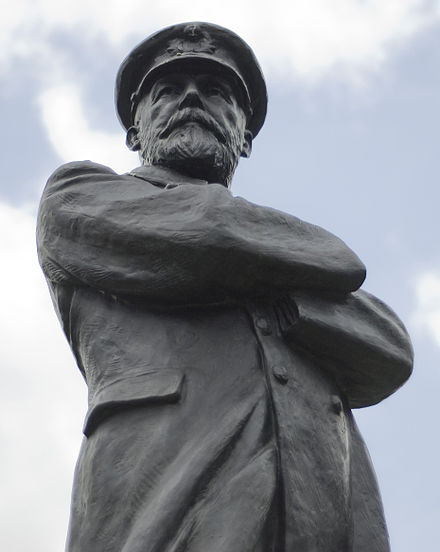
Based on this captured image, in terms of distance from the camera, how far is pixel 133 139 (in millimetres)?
5965

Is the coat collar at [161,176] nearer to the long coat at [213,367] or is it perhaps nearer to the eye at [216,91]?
the long coat at [213,367]

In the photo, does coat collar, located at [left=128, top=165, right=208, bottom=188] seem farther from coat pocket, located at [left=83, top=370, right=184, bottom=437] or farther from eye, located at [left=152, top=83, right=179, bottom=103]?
coat pocket, located at [left=83, top=370, right=184, bottom=437]

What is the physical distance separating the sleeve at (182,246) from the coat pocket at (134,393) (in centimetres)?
36

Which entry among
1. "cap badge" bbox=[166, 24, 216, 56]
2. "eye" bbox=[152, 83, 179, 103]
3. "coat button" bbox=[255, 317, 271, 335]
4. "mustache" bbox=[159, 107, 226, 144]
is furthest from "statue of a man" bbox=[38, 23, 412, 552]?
"cap badge" bbox=[166, 24, 216, 56]

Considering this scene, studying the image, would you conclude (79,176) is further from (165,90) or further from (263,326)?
(263,326)

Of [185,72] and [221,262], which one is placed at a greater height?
[185,72]

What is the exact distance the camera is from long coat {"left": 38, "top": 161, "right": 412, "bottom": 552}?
13.5ft

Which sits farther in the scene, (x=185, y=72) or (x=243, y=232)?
(x=185, y=72)

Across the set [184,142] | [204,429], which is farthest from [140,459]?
[184,142]

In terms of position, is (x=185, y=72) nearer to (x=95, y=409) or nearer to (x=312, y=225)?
(x=312, y=225)

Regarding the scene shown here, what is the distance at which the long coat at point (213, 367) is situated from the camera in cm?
412

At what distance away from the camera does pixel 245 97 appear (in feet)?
19.2

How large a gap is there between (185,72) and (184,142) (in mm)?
471

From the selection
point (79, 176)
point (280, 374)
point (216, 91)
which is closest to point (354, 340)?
point (280, 374)
